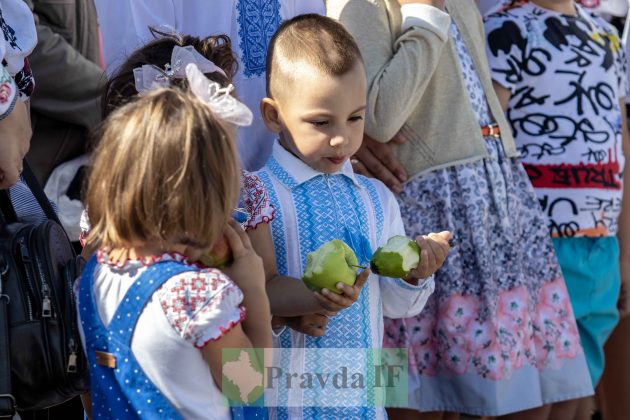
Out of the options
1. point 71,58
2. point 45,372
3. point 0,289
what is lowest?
point 45,372

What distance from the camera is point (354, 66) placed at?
9.48 feet

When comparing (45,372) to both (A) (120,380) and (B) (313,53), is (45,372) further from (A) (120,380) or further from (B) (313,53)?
(B) (313,53)

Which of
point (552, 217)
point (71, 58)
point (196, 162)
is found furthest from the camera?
point (552, 217)

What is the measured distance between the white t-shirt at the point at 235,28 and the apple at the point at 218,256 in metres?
0.99

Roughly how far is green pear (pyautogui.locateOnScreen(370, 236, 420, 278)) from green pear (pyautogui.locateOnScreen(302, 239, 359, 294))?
0.40ft

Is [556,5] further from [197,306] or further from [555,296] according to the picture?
[197,306]

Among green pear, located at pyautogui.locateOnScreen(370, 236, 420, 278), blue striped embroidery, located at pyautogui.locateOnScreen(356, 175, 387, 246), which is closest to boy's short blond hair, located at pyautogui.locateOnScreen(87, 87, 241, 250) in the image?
green pear, located at pyautogui.locateOnScreen(370, 236, 420, 278)

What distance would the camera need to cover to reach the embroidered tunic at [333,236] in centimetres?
283

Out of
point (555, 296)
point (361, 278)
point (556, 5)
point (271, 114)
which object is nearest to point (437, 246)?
point (361, 278)

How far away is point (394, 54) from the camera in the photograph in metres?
3.45

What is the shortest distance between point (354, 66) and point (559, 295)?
1426 millimetres

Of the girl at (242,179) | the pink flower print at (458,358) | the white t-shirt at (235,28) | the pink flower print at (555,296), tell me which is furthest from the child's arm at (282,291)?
the pink flower print at (555,296)

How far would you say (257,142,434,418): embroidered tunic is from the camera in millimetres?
2834

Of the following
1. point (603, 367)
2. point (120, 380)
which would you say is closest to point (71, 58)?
point (120, 380)
